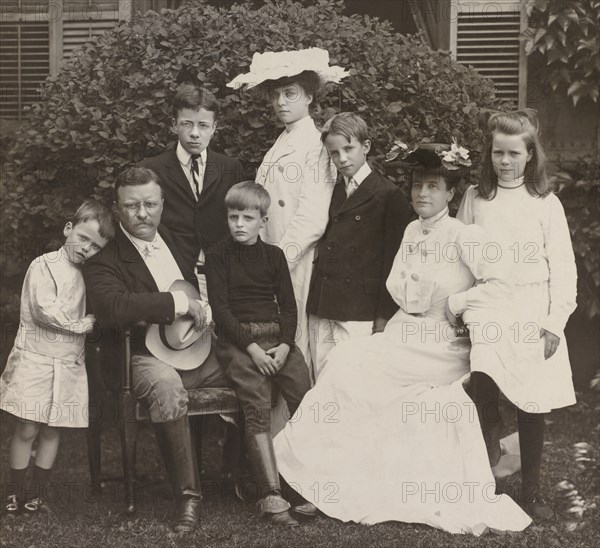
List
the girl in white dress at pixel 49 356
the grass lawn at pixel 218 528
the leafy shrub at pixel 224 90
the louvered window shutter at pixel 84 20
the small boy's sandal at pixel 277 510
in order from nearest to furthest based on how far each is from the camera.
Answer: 1. the grass lawn at pixel 218 528
2. the small boy's sandal at pixel 277 510
3. the girl in white dress at pixel 49 356
4. the leafy shrub at pixel 224 90
5. the louvered window shutter at pixel 84 20

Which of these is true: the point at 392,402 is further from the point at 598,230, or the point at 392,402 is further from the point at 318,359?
Answer: the point at 598,230

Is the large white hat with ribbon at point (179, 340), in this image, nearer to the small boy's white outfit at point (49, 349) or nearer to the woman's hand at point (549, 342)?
the small boy's white outfit at point (49, 349)

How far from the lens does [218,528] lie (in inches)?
167

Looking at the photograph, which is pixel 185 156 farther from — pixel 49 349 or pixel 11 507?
pixel 11 507

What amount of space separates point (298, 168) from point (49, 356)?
151cm

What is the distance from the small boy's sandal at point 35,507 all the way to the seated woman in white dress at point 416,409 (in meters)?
1.14

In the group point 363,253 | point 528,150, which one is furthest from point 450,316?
point 528,150

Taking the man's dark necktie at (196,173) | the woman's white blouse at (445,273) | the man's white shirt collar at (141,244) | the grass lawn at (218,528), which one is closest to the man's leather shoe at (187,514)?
the grass lawn at (218,528)

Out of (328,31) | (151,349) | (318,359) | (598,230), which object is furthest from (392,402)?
(598,230)

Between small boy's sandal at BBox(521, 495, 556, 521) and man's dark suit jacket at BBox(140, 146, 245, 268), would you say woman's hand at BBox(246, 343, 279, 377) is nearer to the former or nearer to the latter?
man's dark suit jacket at BBox(140, 146, 245, 268)

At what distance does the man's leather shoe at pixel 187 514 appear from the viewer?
4.19m

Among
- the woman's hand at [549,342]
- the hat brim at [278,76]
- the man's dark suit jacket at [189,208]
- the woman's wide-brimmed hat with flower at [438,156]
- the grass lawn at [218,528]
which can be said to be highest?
the hat brim at [278,76]

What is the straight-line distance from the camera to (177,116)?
4785 millimetres

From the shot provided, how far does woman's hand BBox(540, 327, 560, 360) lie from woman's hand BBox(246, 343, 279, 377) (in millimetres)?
1241
